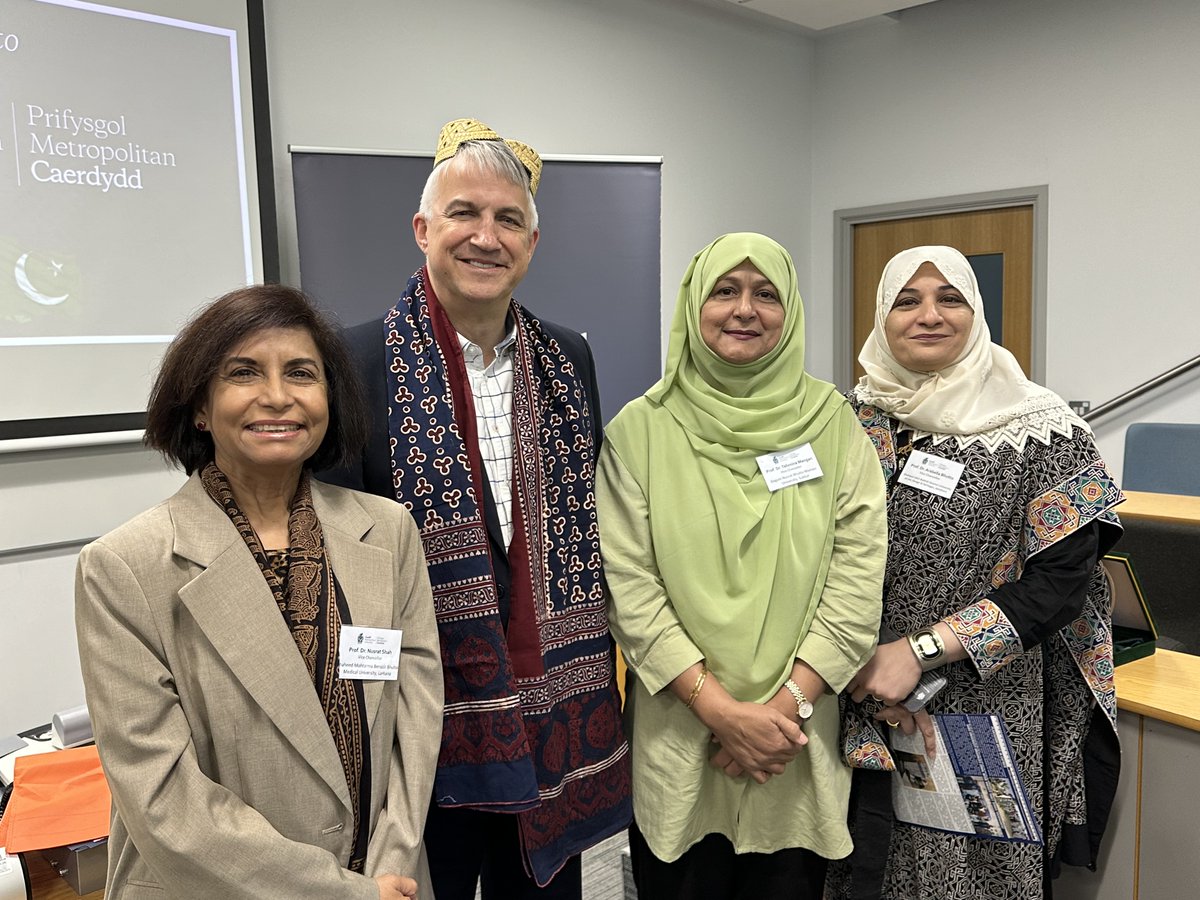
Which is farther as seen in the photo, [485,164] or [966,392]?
[966,392]

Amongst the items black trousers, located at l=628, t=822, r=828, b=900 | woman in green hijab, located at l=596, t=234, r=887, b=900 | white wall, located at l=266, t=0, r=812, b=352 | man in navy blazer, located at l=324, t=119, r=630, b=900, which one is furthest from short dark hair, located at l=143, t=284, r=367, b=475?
white wall, located at l=266, t=0, r=812, b=352

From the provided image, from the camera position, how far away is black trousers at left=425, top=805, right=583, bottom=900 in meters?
1.42

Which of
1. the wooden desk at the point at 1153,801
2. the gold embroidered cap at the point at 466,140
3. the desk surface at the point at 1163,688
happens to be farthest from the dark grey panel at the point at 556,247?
the wooden desk at the point at 1153,801

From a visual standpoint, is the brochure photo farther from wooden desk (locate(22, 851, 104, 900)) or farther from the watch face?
wooden desk (locate(22, 851, 104, 900))

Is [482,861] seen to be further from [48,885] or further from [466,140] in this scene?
[466,140]

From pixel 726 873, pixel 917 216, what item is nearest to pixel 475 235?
pixel 726 873

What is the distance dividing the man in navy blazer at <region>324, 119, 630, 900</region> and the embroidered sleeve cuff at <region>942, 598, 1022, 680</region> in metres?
0.60

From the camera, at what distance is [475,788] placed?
4.39 feet

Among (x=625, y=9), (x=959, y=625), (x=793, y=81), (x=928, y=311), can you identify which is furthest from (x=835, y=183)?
(x=959, y=625)

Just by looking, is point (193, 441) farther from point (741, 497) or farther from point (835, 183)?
point (835, 183)

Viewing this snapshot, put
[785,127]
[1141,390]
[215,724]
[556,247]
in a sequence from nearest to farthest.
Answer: [215,724], [556,247], [1141,390], [785,127]

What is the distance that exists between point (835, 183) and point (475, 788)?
469 cm

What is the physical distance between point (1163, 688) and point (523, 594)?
1.32 meters

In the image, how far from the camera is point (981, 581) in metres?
1.60
